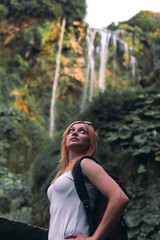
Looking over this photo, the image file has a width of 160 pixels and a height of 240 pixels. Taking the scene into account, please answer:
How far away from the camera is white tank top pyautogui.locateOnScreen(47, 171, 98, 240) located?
1.59 meters

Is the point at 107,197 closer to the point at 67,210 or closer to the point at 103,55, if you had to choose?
the point at 67,210

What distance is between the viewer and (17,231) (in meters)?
1.97

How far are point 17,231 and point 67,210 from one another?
22.1 inches

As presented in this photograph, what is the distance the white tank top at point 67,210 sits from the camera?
159 centimetres

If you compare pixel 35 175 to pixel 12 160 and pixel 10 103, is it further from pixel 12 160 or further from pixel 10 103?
pixel 10 103

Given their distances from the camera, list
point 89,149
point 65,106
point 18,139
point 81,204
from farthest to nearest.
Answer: point 65,106
point 18,139
point 89,149
point 81,204

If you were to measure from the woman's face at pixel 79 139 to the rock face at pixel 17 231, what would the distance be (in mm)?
644

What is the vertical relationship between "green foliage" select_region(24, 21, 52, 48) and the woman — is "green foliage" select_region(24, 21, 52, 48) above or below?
above

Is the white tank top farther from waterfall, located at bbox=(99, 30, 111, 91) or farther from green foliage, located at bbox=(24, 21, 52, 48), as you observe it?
waterfall, located at bbox=(99, 30, 111, 91)

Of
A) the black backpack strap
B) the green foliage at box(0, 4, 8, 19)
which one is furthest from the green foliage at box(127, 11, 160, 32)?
the black backpack strap

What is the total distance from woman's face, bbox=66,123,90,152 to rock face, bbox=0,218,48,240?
0.64 metres

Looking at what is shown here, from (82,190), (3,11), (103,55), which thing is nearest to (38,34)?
(3,11)

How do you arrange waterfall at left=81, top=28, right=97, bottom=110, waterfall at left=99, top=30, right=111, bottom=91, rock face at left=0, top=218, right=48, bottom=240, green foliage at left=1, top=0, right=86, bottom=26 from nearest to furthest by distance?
rock face at left=0, top=218, right=48, bottom=240 < green foliage at left=1, top=0, right=86, bottom=26 < waterfall at left=81, top=28, right=97, bottom=110 < waterfall at left=99, top=30, right=111, bottom=91

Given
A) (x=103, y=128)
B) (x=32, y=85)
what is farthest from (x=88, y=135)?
(x=32, y=85)
